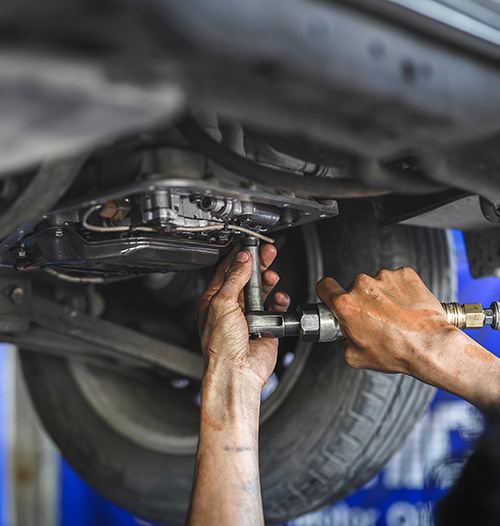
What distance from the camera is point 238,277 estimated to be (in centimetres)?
90

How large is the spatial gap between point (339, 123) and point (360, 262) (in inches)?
26.9

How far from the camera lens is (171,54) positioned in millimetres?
354

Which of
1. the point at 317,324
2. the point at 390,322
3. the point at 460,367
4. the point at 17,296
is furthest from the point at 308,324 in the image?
the point at 17,296

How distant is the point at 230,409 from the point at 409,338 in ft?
0.98

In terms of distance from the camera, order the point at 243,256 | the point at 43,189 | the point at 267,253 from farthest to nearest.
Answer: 1. the point at 267,253
2. the point at 243,256
3. the point at 43,189

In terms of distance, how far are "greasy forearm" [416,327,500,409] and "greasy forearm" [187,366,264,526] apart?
0.91 feet

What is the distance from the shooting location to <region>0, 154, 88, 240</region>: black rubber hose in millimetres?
530

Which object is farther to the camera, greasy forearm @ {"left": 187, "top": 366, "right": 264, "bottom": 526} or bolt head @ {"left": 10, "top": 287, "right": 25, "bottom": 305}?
bolt head @ {"left": 10, "top": 287, "right": 25, "bottom": 305}

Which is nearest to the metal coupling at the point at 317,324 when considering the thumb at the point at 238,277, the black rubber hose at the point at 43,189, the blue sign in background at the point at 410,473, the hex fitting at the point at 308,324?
the hex fitting at the point at 308,324

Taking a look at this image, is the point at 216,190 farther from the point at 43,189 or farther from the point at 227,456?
the point at 227,456

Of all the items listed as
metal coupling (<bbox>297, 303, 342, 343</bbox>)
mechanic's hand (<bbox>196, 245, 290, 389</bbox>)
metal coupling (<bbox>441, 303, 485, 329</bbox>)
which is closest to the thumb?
mechanic's hand (<bbox>196, 245, 290, 389</bbox>)

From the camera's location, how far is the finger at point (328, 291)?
0.89m

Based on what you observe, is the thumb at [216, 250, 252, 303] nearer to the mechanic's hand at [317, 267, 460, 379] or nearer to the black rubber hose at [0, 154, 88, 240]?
the mechanic's hand at [317, 267, 460, 379]

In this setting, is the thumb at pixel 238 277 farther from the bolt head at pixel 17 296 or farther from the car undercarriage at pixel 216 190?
the bolt head at pixel 17 296
